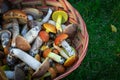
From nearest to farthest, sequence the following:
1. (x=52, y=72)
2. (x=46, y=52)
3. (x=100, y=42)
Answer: (x=52, y=72), (x=46, y=52), (x=100, y=42)

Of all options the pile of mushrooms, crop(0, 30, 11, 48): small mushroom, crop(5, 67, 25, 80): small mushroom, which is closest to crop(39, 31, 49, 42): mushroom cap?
the pile of mushrooms

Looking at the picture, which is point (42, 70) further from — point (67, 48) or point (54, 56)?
point (67, 48)

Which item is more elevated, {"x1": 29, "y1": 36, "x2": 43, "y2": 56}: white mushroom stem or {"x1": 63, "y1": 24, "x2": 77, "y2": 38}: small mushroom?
{"x1": 63, "y1": 24, "x2": 77, "y2": 38}: small mushroom

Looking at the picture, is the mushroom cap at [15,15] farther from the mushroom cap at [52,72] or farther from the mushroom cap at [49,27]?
the mushroom cap at [52,72]

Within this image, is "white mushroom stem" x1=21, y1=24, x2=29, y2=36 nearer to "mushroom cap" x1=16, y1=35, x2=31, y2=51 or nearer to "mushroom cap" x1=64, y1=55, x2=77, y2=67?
"mushroom cap" x1=16, y1=35, x2=31, y2=51

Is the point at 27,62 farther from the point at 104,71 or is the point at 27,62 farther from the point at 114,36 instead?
the point at 114,36

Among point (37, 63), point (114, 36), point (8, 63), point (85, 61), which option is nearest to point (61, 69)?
point (37, 63)

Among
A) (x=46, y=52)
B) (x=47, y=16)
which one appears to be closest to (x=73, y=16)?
(x=47, y=16)

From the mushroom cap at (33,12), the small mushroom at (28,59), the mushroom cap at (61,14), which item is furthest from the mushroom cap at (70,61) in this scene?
the mushroom cap at (33,12)
